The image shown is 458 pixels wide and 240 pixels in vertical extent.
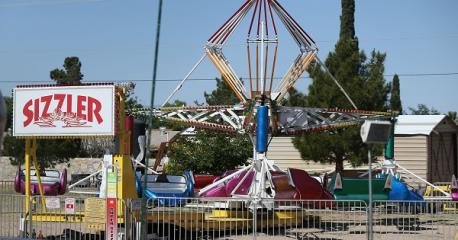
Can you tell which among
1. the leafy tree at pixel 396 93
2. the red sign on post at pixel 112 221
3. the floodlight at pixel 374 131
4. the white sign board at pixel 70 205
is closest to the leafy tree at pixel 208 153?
the white sign board at pixel 70 205

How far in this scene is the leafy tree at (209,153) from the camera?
3106 cm

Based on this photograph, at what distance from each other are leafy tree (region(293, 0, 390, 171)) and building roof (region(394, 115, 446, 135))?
16.1 ft

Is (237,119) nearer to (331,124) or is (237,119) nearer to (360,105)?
(331,124)

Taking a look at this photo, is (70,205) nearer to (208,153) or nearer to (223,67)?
(223,67)

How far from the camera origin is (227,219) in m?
17.2

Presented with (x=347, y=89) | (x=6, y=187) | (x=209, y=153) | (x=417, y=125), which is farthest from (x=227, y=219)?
(x=6, y=187)

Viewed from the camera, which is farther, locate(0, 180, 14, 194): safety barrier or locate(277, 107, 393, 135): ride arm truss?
locate(0, 180, 14, 194): safety barrier

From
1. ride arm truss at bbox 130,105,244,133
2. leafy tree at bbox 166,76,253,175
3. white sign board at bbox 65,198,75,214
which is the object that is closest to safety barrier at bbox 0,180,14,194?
leafy tree at bbox 166,76,253,175

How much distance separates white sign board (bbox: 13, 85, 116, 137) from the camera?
14562mm

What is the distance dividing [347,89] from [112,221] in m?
18.8

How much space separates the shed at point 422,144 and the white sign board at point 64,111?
76.4 ft

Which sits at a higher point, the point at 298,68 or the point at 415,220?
the point at 298,68

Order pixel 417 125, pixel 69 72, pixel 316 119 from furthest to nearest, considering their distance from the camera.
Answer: pixel 69 72, pixel 417 125, pixel 316 119

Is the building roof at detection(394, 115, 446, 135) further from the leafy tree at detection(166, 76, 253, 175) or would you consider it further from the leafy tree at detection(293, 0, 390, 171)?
the leafy tree at detection(166, 76, 253, 175)
